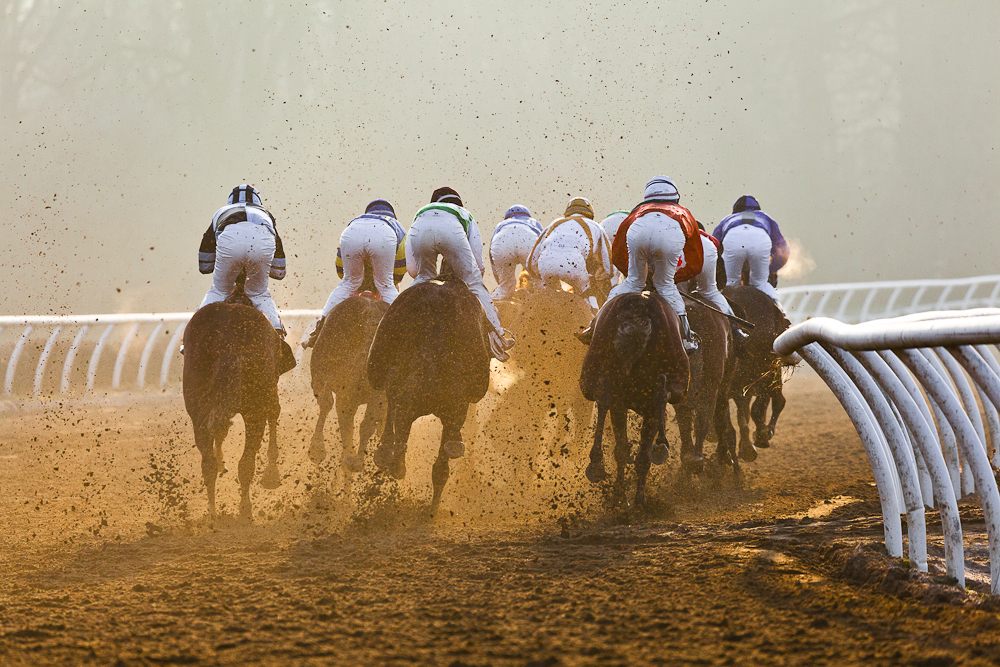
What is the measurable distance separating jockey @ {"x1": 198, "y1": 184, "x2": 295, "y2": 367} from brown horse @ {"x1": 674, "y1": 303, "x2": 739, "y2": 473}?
263 cm

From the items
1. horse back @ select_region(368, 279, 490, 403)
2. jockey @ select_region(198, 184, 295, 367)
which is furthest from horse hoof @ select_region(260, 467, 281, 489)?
horse back @ select_region(368, 279, 490, 403)

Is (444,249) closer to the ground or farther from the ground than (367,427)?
farther from the ground

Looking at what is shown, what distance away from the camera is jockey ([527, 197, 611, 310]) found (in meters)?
6.69

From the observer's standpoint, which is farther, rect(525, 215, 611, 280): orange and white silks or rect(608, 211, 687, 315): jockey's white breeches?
rect(525, 215, 611, 280): orange and white silks

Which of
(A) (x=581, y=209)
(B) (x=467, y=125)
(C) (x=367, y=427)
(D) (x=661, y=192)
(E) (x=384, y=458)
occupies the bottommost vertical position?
(E) (x=384, y=458)

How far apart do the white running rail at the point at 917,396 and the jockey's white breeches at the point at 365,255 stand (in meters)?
3.30

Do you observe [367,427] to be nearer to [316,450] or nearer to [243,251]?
[316,450]

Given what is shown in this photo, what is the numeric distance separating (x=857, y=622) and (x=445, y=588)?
147 centimetres

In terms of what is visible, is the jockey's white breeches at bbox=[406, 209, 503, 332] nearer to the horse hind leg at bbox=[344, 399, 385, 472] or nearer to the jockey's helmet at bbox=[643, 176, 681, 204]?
Result: the horse hind leg at bbox=[344, 399, 385, 472]

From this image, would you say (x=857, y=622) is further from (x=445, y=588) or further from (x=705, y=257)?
(x=705, y=257)

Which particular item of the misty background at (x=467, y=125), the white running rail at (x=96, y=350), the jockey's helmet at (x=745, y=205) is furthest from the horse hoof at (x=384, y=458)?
the misty background at (x=467, y=125)

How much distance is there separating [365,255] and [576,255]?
1.56 meters

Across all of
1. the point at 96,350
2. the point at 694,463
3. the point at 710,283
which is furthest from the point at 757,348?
the point at 96,350

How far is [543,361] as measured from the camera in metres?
6.59
